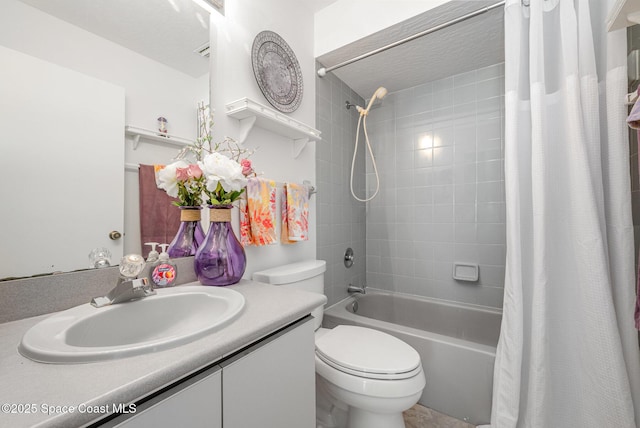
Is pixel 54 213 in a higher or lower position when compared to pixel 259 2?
lower

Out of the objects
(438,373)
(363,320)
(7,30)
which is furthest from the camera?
(363,320)

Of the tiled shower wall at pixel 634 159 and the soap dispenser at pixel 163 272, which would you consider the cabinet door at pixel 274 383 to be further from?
the tiled shower wall at pixel 634 159

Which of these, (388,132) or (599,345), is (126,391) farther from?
(388,132)

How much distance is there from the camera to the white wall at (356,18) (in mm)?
1410

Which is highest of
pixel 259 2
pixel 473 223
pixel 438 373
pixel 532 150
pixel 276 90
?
pixel 259 2

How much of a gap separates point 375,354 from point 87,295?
1.04m

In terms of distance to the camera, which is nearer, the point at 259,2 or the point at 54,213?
the point at 54,213

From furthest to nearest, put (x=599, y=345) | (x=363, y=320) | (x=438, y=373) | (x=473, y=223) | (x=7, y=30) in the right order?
(x=473, y=223) < (x=363, y=320) < (x=438, y=373) < (x=599, y=345) < (x=7, y=30)

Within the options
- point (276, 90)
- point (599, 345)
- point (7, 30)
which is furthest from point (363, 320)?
point (7, 30)

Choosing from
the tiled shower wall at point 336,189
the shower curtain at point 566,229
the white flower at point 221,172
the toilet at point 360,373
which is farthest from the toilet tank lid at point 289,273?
the shower curtain at point 566,229

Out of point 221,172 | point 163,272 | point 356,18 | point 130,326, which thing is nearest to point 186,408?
point 130,326

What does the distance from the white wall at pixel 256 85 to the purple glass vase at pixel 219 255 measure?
0.32 metres

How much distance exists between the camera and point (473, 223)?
1924 mm

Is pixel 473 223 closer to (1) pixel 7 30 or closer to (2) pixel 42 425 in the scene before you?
(2) pixel 42 425
